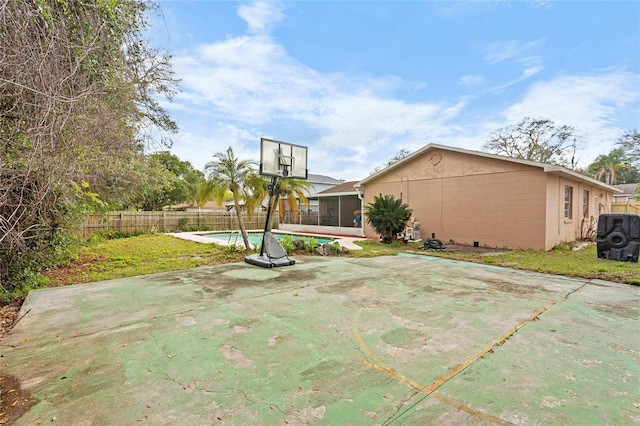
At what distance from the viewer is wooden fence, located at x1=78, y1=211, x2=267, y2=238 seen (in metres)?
14.3

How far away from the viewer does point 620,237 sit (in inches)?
296

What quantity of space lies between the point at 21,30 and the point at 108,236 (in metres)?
14.0

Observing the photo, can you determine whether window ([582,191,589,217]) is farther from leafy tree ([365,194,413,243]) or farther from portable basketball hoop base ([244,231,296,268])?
portable basketball hoop base ([244,231,296,268])

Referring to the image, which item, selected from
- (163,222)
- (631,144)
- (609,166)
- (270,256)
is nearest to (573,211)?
(270,256)

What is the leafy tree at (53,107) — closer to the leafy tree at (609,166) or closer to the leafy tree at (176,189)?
the leafy tree at (176,189)

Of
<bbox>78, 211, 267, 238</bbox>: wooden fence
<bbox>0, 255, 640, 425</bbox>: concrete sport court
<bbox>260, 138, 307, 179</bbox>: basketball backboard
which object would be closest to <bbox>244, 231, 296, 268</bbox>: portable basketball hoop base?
<bbox>260, 138, 307, 179</bbox>: basketball backboard

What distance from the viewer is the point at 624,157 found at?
2900 cm

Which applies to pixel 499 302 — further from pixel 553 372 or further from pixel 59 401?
pixel 59 401

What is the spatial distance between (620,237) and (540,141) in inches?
791

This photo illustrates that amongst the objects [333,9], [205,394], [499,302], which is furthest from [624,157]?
[205,394]

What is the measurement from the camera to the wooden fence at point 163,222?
47.0ft

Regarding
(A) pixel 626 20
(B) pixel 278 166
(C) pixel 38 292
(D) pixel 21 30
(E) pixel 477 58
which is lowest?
(C) pixel 38 292

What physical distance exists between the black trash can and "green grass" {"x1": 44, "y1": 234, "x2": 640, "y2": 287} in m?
0.39

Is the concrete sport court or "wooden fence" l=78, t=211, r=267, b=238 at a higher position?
"wooden fence" l=78, t=211, r=267, b=238
